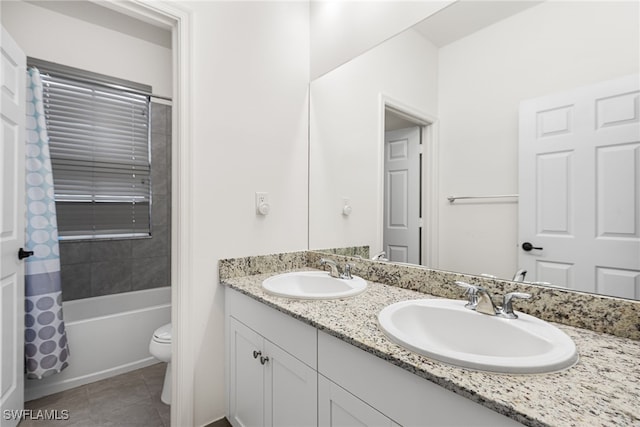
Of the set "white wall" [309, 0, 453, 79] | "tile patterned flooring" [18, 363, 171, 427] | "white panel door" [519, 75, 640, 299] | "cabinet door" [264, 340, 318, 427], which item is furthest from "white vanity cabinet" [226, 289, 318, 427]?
"white wall" [309, 0, 453, 79]

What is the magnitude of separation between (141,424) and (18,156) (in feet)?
4.88

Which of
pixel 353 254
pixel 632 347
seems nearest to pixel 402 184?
pixel 353 254

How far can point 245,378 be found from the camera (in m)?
1.37

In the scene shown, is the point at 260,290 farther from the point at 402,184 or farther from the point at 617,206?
the point at 617,206

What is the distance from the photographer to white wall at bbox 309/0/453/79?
1385 millimetres

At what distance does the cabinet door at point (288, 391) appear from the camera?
100 cm

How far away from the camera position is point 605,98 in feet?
2.83

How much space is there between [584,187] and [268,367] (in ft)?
3.96

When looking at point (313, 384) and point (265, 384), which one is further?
point (265, 384)

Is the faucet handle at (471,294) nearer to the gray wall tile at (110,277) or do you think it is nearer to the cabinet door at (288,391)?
the cabinet door at (288,391)

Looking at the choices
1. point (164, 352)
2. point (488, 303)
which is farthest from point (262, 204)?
point (488, 303)

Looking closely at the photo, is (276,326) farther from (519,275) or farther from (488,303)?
(519,275)

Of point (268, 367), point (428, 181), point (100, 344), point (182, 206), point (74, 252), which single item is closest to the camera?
point (268, 367)

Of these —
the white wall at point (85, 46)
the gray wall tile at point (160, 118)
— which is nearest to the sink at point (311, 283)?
the gray wall tile at point (160, 118)
